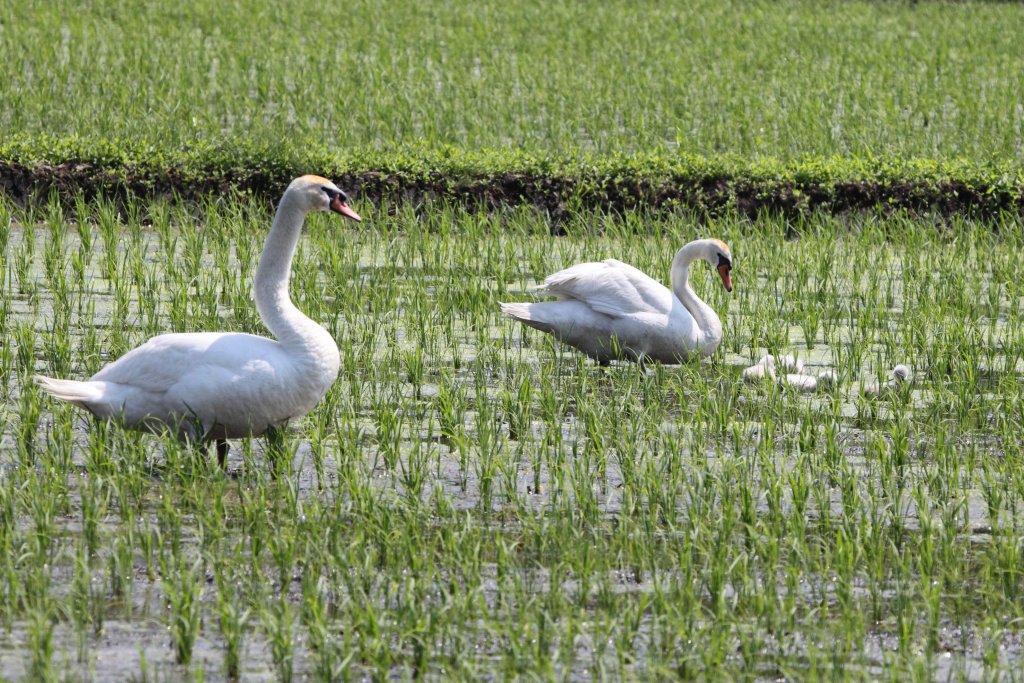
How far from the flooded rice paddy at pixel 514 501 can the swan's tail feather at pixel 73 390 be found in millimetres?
151

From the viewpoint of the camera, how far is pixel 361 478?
16.7ft

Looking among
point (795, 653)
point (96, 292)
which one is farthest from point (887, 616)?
point (96, 292)

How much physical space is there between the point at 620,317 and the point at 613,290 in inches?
5.6

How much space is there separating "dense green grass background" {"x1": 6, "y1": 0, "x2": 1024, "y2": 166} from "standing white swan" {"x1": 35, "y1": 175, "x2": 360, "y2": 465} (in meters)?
6.06

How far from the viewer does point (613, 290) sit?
7.18 m

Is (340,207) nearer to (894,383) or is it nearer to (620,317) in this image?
(620,317)

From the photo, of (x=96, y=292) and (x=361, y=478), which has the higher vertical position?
(x=96, y=292)

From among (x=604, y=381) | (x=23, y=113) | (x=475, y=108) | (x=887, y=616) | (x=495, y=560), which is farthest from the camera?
(x=475, y=108)

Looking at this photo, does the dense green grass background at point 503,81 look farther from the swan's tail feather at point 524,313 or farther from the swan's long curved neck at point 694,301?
the swan's tail feather at point 524,313

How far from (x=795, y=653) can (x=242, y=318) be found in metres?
4.24

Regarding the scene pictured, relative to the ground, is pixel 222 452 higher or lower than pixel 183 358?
lower

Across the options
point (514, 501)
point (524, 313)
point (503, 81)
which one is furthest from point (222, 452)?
point (503, 81)

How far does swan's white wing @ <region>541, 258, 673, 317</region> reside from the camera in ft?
23.4

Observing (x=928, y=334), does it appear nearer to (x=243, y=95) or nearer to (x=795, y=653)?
(x=795, y=653)
